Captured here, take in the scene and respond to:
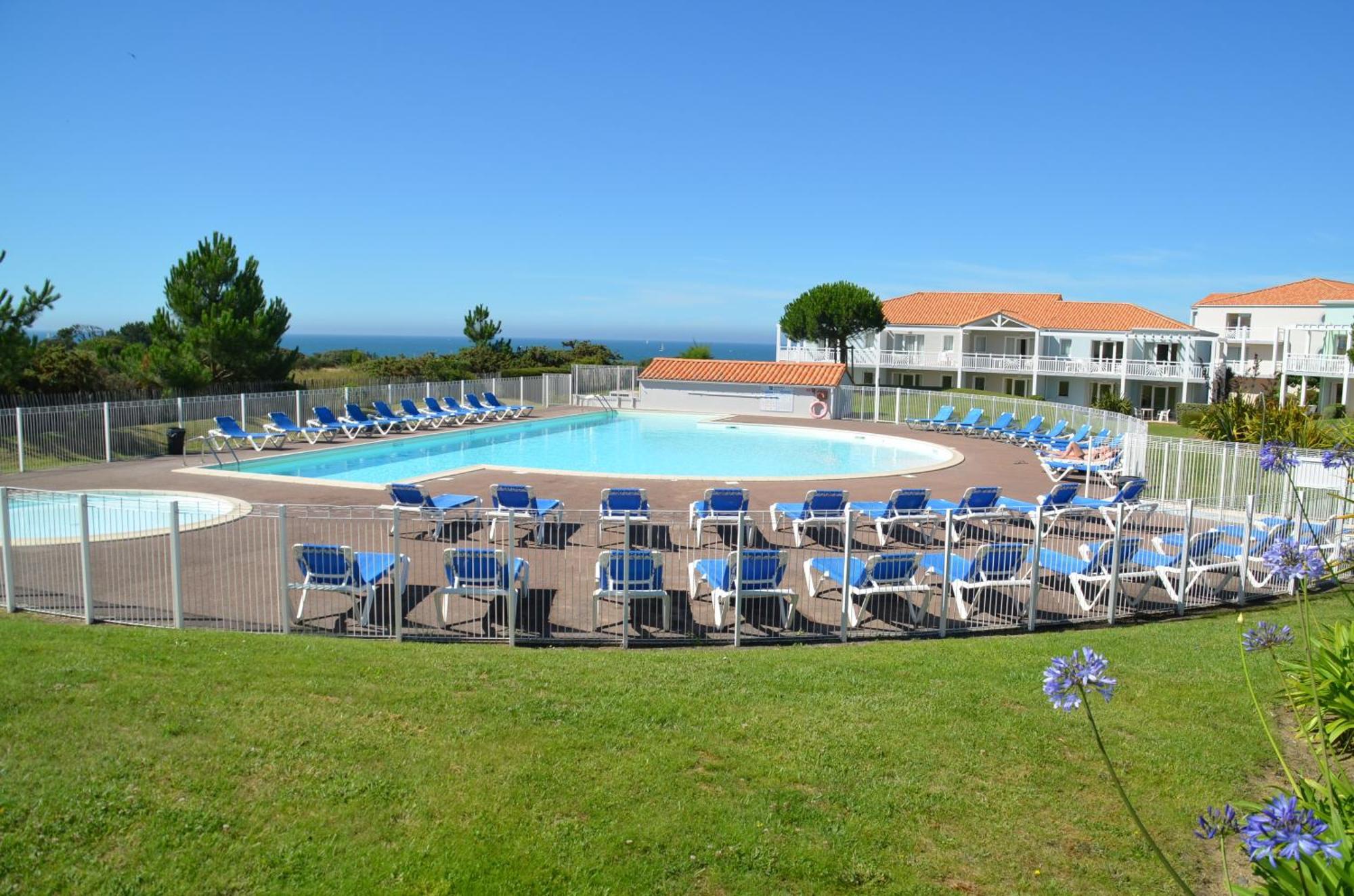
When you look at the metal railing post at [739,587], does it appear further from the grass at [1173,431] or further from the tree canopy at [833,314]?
the tree canopy at [833,314]

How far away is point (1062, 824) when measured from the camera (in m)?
5.29

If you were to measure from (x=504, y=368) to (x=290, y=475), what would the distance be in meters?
27.8

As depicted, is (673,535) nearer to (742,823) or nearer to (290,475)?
(742,823)

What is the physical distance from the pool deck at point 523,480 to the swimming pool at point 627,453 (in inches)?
32.6

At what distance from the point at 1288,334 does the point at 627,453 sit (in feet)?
114

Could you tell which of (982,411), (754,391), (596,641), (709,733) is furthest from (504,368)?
(709,733)

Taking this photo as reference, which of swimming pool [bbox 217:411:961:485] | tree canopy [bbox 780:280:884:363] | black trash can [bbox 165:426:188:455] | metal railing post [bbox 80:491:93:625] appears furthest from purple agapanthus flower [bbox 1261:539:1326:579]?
tree canopy [bbox 780:280:884:363]

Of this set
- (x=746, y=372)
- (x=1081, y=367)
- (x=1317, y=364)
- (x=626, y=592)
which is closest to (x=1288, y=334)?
(x=1317, y=364)

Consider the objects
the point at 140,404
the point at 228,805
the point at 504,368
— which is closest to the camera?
the point at 228,805

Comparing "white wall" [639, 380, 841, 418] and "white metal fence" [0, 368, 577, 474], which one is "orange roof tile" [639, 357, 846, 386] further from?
"white metal fence" [0, 368, 577, 474]

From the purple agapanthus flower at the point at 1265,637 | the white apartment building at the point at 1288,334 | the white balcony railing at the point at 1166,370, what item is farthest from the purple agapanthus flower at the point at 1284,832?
the white balcony railing at the point at 1166,370

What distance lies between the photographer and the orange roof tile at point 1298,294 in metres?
58.2

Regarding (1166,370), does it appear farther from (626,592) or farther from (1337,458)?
(1337,458)

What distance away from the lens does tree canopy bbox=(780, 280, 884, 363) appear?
5284cm
